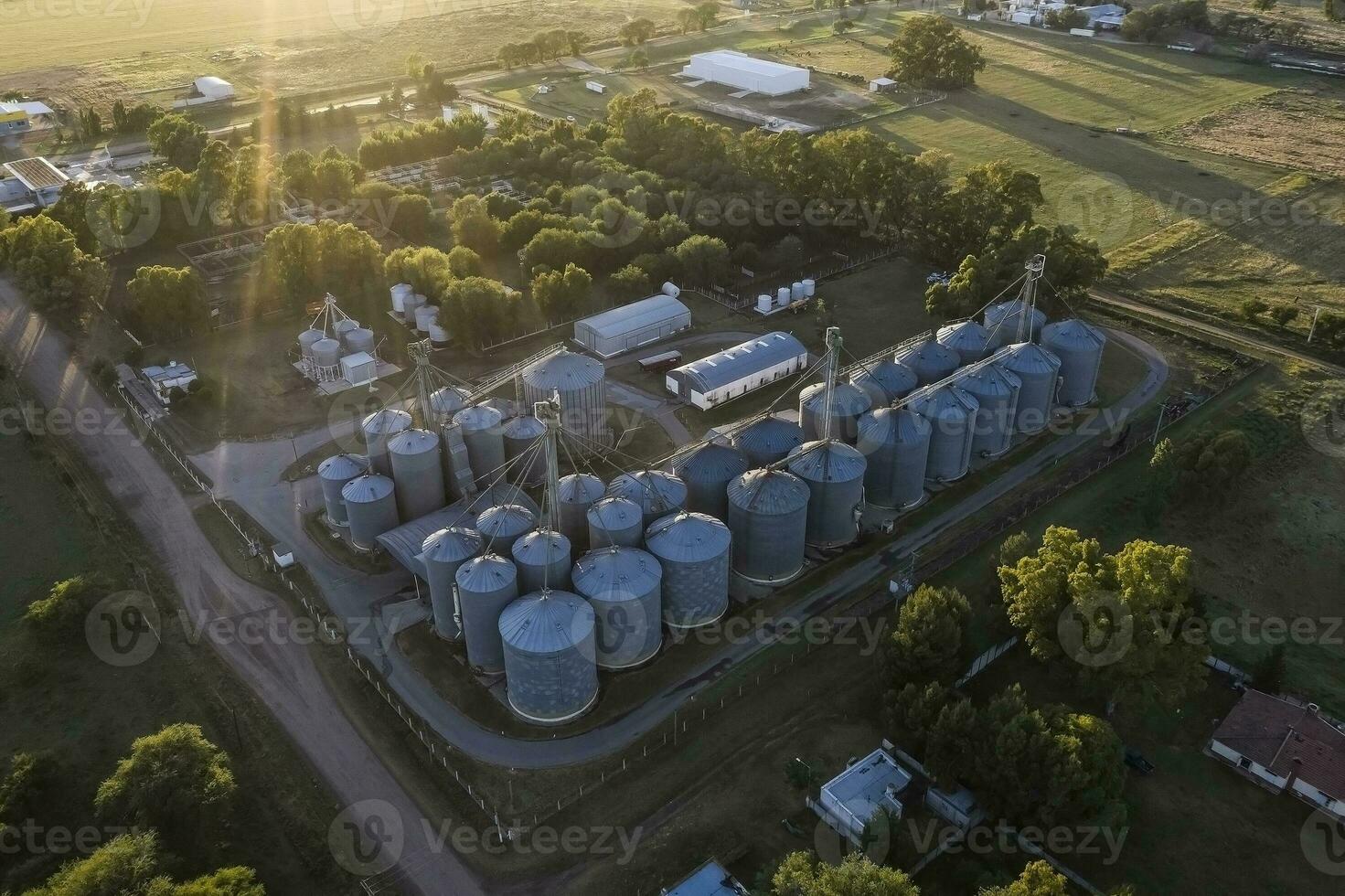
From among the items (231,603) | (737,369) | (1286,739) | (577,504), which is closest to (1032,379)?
(737,369)

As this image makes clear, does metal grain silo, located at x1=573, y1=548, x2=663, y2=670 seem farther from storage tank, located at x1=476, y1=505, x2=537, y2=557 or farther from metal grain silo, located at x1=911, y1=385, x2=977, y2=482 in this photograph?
metal grain silo, located at x1=911, y1=385, x2=977, y2=482

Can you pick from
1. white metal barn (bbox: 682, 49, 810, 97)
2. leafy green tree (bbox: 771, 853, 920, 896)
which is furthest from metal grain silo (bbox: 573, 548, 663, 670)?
white metal barn (bbox: 682, 49, 810, 97)

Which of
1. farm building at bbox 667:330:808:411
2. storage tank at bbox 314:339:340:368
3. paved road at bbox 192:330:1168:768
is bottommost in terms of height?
paved road at bbox 192:330:1168:768

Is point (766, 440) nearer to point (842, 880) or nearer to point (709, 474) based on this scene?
point (709, 474)

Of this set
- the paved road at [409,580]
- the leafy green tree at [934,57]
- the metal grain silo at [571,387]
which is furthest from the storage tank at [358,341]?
the leafy green tree at [934,57]

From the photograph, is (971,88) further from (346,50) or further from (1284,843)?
(1284,843)

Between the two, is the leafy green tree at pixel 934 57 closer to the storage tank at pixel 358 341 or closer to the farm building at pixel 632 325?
the farm building at pixel 632 325
